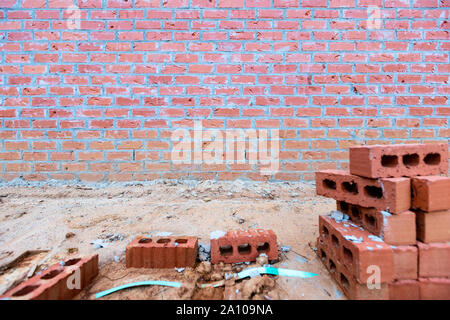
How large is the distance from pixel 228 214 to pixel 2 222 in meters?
2.17

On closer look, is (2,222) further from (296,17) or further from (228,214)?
(296,17)

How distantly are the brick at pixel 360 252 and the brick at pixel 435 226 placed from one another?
27 cm

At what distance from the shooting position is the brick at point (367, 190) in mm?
1350

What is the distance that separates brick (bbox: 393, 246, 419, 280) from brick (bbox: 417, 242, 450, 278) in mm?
36

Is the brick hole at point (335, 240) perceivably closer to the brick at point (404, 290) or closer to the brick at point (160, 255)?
the brick at point (404, 290)

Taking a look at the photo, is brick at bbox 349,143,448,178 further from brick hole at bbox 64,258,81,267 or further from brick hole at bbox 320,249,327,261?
brick hole at bbox 64,258,81,267

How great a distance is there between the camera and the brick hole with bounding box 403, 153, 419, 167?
152cm

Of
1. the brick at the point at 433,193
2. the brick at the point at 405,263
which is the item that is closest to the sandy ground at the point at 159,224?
the brick at the point at 405,263

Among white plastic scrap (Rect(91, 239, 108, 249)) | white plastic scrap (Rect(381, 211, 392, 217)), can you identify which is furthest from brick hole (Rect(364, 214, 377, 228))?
white plastic scrap (Rect(91, 239, 108, 249))

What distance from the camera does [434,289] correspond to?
4.26 ft
